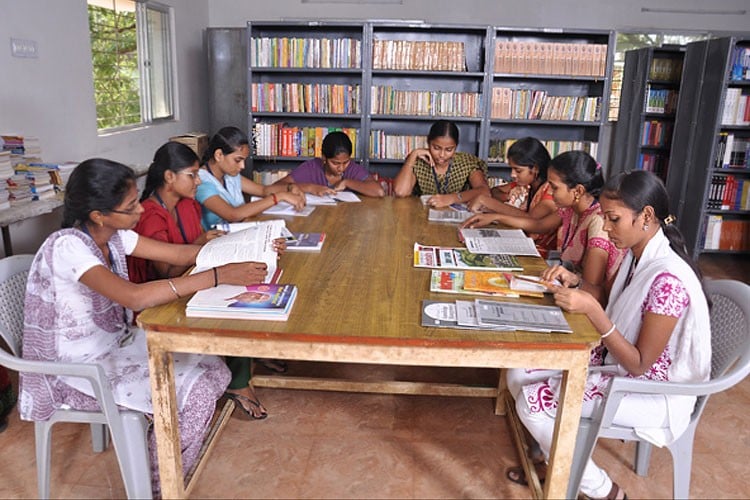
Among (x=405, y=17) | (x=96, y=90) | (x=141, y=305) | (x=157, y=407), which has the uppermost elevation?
(x=405, y=17)

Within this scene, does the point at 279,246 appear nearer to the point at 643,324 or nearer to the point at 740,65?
the point at 643,324

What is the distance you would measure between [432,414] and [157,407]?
4.06 ft

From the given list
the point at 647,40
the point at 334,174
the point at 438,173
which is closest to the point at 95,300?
the point at 334,174

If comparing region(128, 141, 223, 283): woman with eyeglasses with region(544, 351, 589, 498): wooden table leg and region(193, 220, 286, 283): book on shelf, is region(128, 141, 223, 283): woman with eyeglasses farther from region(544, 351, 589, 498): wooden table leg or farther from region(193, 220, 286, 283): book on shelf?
region(544, 351, 589, 498): wooden table leg

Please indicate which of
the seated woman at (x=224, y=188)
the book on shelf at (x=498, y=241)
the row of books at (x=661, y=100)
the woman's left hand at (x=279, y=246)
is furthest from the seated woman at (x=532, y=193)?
the row of books at (x=661, y=100)

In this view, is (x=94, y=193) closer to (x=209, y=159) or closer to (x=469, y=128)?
(x=209, y=159)

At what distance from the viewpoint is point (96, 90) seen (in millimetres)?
4559

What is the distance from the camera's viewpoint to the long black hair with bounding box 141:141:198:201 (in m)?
2.32

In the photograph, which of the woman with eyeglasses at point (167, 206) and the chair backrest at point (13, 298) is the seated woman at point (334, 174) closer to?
the woman with eyeglasses at point (167, 206)

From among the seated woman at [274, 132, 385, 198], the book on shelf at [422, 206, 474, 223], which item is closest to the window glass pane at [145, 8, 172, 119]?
the seated woman at [274, 132, 385, 198]

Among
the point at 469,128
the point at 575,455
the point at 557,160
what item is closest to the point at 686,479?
the point at 575,455

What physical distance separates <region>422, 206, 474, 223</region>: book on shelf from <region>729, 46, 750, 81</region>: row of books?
3.28 metres

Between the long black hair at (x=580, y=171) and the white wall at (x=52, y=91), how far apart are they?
9.90 ft

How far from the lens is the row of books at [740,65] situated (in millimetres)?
4871
